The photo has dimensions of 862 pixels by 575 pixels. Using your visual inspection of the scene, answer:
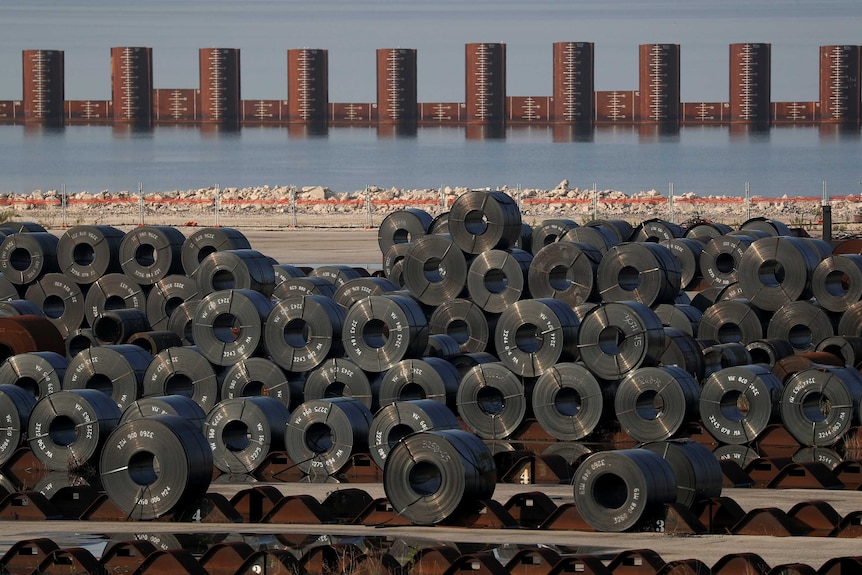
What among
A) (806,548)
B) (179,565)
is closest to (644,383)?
(806,548)

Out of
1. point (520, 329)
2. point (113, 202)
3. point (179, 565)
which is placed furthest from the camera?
point (113, 202)

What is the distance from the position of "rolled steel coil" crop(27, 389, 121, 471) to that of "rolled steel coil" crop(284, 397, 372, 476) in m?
2.06

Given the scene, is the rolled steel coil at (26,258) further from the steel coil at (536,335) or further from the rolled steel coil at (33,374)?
the steel coil at (536,335)

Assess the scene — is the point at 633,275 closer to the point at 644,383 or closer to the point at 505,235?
the point at 505,235

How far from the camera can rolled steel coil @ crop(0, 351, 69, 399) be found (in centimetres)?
2231

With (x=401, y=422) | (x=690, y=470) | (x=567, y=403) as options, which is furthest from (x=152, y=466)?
(x=567, y=403)

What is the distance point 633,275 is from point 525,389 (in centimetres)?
395

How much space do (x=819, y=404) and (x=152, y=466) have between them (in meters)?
9.12

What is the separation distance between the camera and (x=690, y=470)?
55.3 ft

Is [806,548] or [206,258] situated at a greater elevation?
[206,258]

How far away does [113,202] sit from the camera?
75938mm

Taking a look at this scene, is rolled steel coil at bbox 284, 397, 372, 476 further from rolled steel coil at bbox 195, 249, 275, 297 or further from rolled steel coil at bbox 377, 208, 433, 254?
rolled steel coil at bbox 377, 208, 433, 254

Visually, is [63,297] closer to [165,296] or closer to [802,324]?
[165,296]

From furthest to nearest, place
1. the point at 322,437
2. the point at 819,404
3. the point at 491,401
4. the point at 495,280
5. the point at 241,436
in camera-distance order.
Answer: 1. the point at 495,280
2. the point at 491,401
3. the point at 819,404
4. the point at 241,436
5. the point at 322,437
